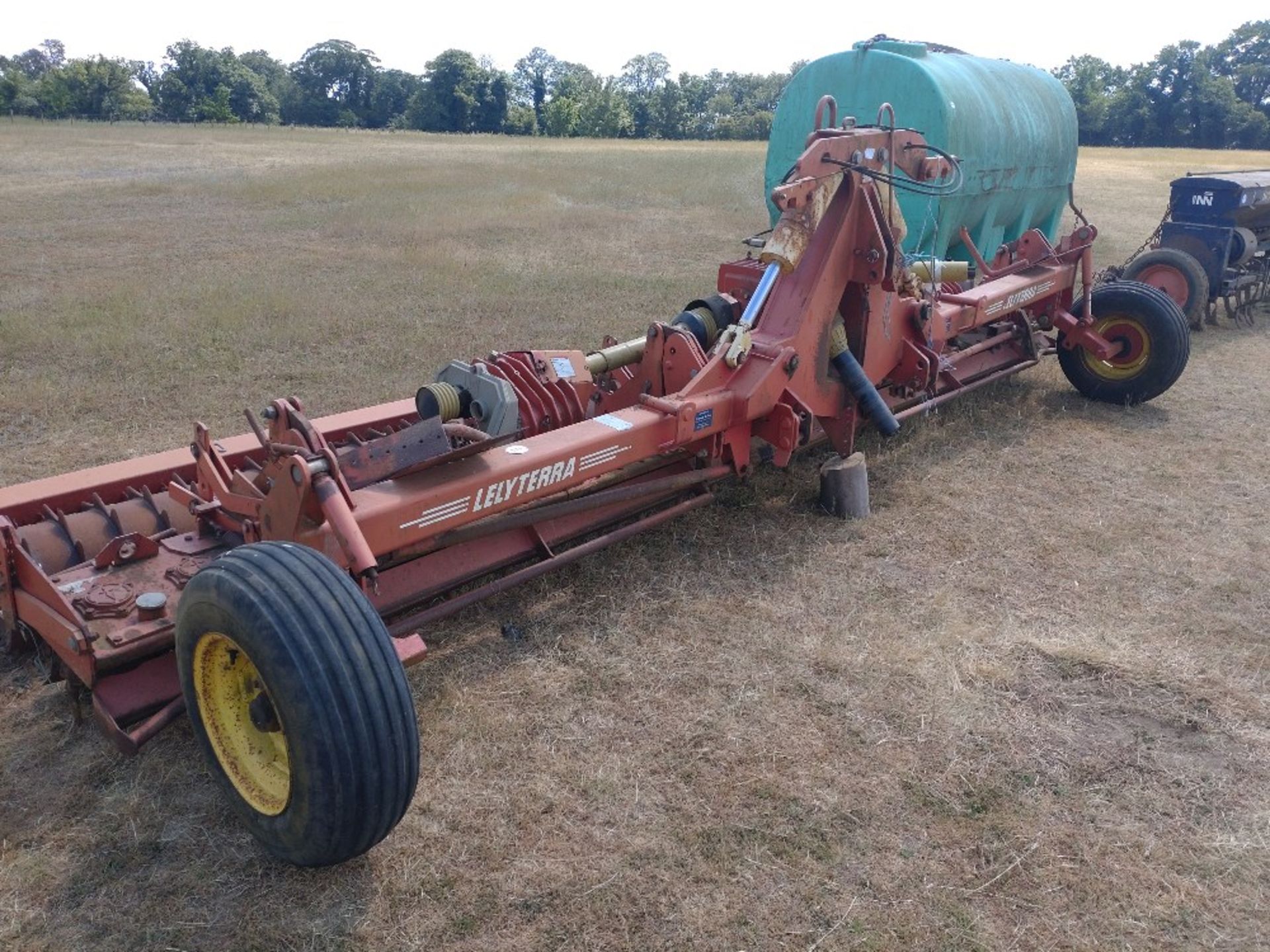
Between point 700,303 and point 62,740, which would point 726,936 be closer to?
point 62,740

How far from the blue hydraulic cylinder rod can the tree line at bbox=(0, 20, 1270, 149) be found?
50597 millimetres

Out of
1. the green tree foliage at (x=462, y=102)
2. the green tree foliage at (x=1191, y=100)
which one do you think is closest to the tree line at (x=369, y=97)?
the green tree foliage at (x=462, y=102)

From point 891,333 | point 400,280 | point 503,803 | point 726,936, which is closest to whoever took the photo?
point 726,936

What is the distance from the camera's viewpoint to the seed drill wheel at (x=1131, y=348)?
22.1 feet

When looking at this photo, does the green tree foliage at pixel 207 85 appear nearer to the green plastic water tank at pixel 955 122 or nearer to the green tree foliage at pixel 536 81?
the green tree foliage at pixel 536 81

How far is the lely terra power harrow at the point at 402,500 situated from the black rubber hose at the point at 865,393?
15 millimetres

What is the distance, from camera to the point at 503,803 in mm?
3109

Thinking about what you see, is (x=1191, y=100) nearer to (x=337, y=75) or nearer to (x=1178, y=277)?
(x=1178, y=277)

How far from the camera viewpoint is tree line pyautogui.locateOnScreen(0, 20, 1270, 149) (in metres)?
58.5

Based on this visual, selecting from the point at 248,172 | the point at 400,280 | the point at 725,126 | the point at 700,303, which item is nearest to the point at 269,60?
the point at 725,126

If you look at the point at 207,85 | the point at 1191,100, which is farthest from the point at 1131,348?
the point at 207,85

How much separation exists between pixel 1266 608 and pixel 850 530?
1.85 meters

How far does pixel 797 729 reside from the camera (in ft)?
11.4

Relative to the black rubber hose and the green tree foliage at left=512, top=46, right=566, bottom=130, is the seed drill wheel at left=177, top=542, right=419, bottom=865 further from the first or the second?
the green tree foliage at left=512, top=46, right=566, bottom=130
